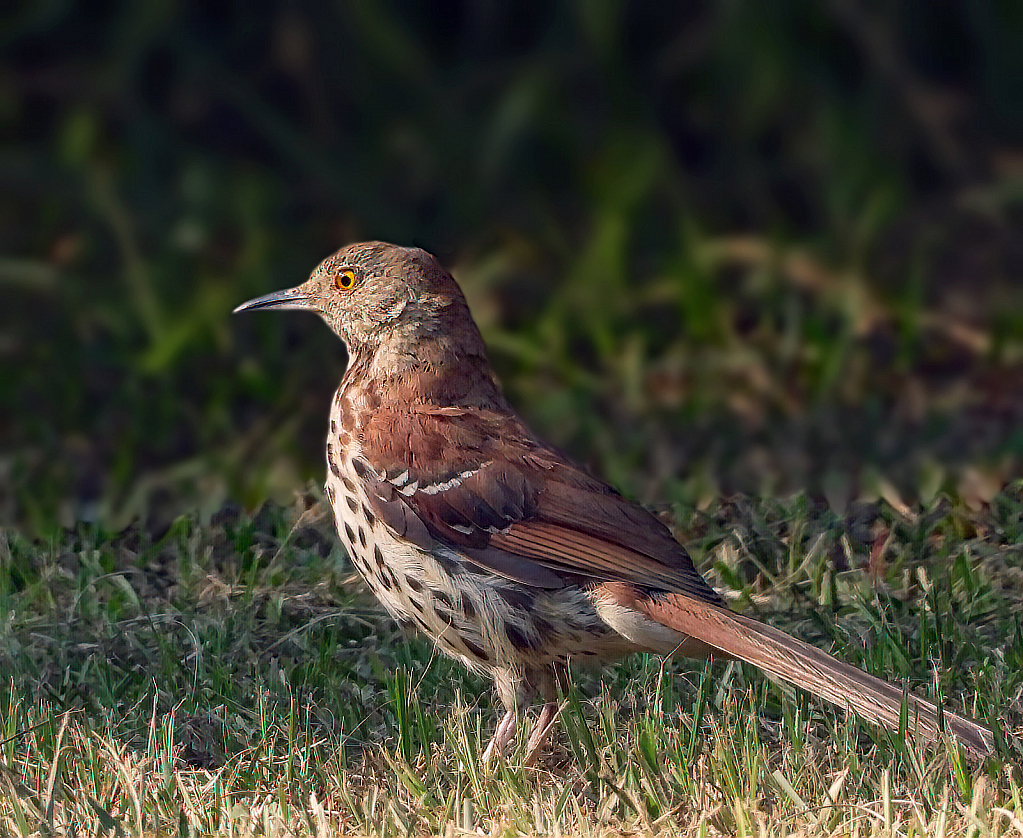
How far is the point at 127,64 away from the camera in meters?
7.25

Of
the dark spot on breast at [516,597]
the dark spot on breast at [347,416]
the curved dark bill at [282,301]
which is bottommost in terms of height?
the dark spot on breast at [516,597]

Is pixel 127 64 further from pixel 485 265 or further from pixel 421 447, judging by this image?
pixel 421 447

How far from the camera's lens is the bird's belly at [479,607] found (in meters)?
3.67

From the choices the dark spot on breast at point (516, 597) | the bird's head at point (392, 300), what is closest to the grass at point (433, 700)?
the dark spot on breast at point (516, 597)

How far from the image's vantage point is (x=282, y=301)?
423 cm

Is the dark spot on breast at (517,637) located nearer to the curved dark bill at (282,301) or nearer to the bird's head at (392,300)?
the bird's head at (392,300)

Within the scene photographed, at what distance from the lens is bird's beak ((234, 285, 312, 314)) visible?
4188 millimetres

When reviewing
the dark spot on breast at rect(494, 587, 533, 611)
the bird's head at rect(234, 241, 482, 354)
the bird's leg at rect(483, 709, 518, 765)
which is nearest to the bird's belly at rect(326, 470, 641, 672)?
the dark spot on breast at rect(494, 587, 533, 611)

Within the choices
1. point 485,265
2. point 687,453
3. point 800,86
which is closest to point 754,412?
point 687,453

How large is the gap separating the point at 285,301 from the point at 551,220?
2929 mm

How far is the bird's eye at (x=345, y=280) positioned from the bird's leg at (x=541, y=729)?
3.49 ft

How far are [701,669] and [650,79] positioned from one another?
3.81m

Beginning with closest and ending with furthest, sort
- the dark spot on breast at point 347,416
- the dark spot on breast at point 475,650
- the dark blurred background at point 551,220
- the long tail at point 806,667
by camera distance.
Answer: the long tail at point 806,667
the dark spot on breast at point 475,650
the dark spot on breast at point 347,416
the dark blurred background at point 551,220

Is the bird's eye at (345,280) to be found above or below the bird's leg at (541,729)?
above
